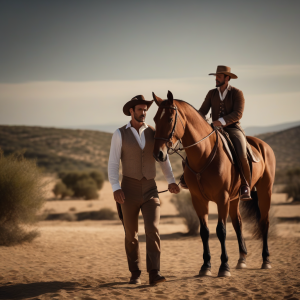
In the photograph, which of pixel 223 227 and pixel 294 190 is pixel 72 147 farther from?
pixel 223 227

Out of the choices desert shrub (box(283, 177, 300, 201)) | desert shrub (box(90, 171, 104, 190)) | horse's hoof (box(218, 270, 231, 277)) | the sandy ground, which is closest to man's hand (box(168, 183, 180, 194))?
the sandy ground

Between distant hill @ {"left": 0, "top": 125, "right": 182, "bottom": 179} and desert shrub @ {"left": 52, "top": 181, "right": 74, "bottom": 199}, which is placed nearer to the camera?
desert shrub @ {"left": 52, "top": 181, "right": 74, "bottom": 199}

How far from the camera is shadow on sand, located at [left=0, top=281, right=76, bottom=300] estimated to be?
17.8ft

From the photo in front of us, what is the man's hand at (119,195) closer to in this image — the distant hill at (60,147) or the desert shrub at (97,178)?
the desert shrub at (97,178)

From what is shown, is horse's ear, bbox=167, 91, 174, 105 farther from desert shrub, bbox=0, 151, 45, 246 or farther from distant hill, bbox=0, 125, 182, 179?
distant hill, bbox=0, 125, 182, 179

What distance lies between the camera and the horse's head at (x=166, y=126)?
4.93m

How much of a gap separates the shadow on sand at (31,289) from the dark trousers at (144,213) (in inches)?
52.6

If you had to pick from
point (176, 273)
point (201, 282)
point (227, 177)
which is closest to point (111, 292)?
point (201, 282)

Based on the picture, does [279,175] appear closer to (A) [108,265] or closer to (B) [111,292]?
(A) [108,265]

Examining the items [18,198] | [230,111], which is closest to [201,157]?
[230,111]

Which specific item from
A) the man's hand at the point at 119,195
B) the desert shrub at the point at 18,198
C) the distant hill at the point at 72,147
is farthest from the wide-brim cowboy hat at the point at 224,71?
the distant hill at the point at 72,147

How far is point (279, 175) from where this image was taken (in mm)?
39125

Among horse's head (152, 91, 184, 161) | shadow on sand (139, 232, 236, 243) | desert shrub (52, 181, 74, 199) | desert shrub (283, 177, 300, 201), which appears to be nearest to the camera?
horse's head (152, 91, 184, 161)

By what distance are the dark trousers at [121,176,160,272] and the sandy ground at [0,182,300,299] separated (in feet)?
1.69
